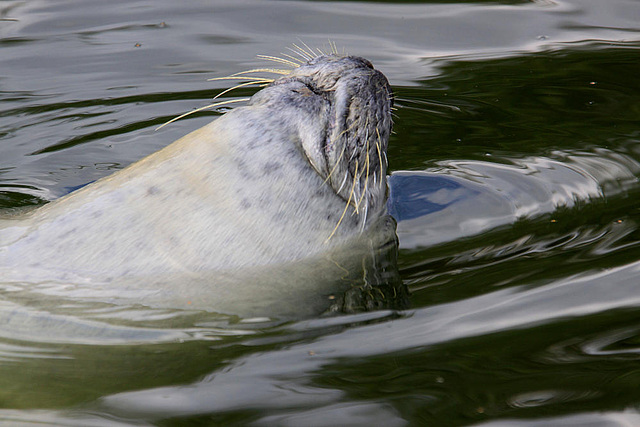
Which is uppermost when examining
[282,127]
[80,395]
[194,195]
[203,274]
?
[282,127]

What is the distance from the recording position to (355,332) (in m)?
2.99

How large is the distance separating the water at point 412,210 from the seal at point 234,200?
225 millimetres

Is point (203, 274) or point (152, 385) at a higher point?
point (203, 274)

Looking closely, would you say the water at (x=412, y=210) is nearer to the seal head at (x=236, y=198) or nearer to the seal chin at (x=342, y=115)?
the seal head at (x=236, y=198)

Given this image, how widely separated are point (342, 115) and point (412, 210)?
2.80 feet

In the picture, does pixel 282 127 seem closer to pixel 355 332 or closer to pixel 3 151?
pixel 355 332

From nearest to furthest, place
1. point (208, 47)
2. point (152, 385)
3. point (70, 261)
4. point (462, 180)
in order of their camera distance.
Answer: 1. point (152, 385)
2. point (70, 261)
3. point (462, 180)
4. point (208, 47)

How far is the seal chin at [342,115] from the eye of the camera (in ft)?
11.5

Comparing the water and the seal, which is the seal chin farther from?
the water

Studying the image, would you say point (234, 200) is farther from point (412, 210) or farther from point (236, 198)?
point (412, 210)

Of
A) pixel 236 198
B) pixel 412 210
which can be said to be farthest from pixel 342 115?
pixel 412 210

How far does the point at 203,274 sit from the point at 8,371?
83cm

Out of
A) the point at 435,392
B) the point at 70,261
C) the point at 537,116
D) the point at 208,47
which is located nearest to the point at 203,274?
the point at 70,261

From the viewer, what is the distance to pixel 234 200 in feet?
11.1
